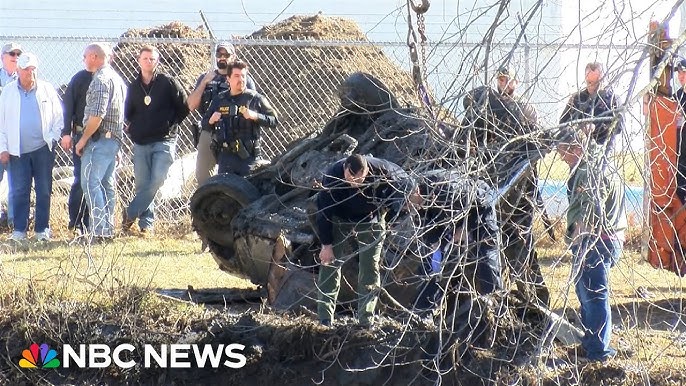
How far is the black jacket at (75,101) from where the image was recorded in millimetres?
12469

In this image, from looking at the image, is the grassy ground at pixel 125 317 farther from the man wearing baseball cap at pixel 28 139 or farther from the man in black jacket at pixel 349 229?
the man wearing baseball cap at pixel 28 139

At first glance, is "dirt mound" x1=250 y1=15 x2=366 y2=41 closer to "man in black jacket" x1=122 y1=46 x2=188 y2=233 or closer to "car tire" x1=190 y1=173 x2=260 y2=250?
"man in black jacket" x1=122 y1=46 x2=188 y2=233

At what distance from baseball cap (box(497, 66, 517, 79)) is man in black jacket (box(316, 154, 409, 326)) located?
1.63 m

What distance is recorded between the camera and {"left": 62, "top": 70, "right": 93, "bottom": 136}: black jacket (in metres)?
12.5

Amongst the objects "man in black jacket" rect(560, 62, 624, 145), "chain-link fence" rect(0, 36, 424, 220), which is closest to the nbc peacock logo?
"man in black jacket" rect(560, 62, 624, 145)

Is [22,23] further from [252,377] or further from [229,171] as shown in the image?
[252,377]

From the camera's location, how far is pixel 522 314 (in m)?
8.07

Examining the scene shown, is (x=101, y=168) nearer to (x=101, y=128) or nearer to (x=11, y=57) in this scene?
(x=101, y=128)

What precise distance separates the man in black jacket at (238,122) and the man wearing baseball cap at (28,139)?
1.90m

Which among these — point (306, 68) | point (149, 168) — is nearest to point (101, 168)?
point (149, 168)

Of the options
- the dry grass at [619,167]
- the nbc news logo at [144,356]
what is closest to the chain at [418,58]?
Result: the dry grass at [619,167]

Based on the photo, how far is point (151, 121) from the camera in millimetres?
12523

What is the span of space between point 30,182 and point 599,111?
7.53m

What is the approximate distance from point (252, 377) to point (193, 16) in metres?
12.4
